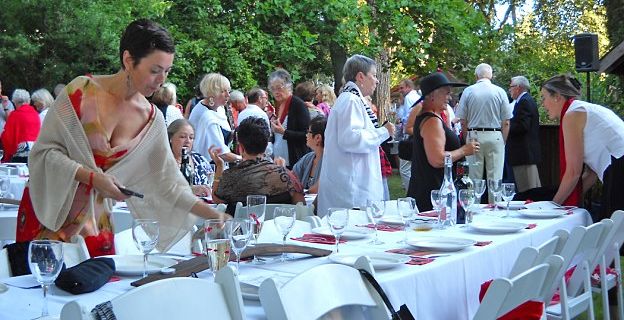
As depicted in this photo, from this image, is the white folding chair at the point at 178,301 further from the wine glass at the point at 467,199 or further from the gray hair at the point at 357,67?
the gray hair at the point at 357,67

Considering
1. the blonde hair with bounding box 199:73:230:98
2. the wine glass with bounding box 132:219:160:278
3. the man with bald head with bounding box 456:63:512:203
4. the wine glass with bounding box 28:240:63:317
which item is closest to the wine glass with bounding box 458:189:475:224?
the wine glass with bounding box 132:219:160:278

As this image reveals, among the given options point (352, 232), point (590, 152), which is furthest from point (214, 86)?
point (352, 232)

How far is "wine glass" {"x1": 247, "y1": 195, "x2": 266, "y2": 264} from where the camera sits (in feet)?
8.73

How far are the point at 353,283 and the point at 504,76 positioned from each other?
17.2 metres

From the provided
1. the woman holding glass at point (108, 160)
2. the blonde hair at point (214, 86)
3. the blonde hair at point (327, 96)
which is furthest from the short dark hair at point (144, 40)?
the blonde hair at point (327, 96)

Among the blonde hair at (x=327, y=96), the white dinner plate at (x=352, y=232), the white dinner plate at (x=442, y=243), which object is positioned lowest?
the white dinner plate at (x=442, y=243)

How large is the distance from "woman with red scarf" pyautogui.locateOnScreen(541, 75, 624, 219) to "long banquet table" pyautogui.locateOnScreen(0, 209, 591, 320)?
1163mm

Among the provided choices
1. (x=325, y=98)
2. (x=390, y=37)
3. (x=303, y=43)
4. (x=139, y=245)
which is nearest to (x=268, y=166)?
(x=139, y=245)

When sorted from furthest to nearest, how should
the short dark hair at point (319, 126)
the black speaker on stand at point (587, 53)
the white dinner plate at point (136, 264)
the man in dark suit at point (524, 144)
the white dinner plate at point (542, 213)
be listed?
the black speaker on stand at point (587, 53)
the man in dark suit at point (524, 144)
the short dark hair at point (319, 126)
the white dinner plate at point (542, 213)
the white dinner plate at point (136, 264)

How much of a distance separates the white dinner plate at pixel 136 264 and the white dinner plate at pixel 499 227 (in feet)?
5.27

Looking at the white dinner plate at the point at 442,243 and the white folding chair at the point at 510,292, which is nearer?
the white folding chair at the point at 510,292

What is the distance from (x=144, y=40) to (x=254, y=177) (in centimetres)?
153

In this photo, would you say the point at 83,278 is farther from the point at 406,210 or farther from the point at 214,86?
the point at 214,86

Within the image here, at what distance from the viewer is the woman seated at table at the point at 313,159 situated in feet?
18.2
